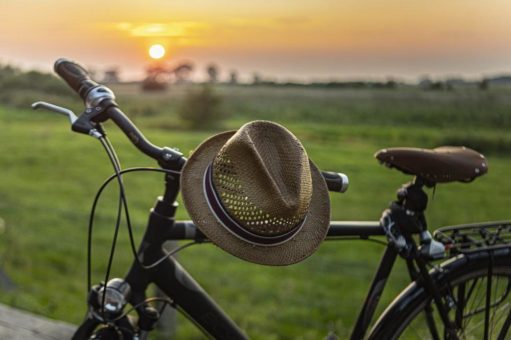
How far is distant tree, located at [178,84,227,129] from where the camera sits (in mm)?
17562

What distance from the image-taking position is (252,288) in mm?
6445

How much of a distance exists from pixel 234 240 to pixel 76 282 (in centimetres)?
519

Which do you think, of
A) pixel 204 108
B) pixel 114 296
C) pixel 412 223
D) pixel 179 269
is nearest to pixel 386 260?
pixel 412 223

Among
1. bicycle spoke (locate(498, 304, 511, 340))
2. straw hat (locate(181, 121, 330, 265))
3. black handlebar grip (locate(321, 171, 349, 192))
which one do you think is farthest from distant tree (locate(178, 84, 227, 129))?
straw hat (locate(181, 121, 330, 265))

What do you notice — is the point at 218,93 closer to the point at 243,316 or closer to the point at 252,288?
the point at 252,288

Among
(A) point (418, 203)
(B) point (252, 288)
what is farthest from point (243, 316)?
(A) point (418, 203)

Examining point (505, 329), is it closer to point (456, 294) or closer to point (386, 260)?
point (456, 294)

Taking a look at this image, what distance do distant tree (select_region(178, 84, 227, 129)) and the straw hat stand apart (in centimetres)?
1619

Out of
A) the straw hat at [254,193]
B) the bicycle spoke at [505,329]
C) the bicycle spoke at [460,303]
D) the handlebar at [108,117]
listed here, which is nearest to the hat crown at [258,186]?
the straw hat at [254,193]

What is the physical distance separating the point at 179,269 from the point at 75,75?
607 mm

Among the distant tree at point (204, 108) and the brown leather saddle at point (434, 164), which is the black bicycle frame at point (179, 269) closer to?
the brown leather saddle at point (434, 164)

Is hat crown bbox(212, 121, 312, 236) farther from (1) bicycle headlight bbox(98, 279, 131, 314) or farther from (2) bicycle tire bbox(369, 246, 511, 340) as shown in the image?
(2) bicycle tire bbox(369, 246, 511, 340)

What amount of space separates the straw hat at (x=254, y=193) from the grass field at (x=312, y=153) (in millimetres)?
839

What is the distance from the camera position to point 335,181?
1631 millimetres
